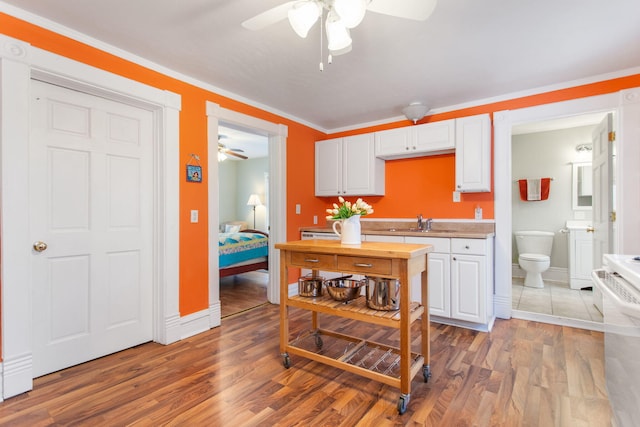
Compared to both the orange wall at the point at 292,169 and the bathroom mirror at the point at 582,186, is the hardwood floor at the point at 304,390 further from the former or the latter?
the bathroom mirror at the point at 582,186

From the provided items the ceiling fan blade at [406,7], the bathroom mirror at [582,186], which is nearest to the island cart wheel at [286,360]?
the ceiling fan blade at [406,7]

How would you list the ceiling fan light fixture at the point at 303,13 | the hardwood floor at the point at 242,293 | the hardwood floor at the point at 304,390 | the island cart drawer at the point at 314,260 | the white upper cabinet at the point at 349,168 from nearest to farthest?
the ceiling fan light fixture at the point at 303,13 < the hardwood floor at the point at 304,390 < the island cart drawer at the point at 314,260 < the hardwood floor at the point at 242,293 < the white upper cabinet at the point at 349,168

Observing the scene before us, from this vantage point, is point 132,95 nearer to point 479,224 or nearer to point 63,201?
point 63,201

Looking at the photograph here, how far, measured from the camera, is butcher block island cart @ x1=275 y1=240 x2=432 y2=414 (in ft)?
5.81

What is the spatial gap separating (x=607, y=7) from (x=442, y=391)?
8.19ft

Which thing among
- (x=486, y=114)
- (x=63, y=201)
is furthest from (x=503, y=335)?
(x=63, y=201)

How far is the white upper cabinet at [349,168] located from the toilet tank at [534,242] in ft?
7.73

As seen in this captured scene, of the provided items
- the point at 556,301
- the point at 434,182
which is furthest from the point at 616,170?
the point at 556,301

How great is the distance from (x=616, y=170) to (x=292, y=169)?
321cm

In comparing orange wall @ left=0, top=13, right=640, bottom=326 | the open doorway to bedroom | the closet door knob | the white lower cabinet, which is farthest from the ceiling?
the white lower cabinet

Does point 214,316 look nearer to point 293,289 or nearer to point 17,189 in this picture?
point 293,289

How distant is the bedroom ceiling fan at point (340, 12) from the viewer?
1408 millimetres

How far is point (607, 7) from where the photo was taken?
6.12ft

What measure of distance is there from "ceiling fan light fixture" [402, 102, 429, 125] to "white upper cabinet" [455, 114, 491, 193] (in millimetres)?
380
